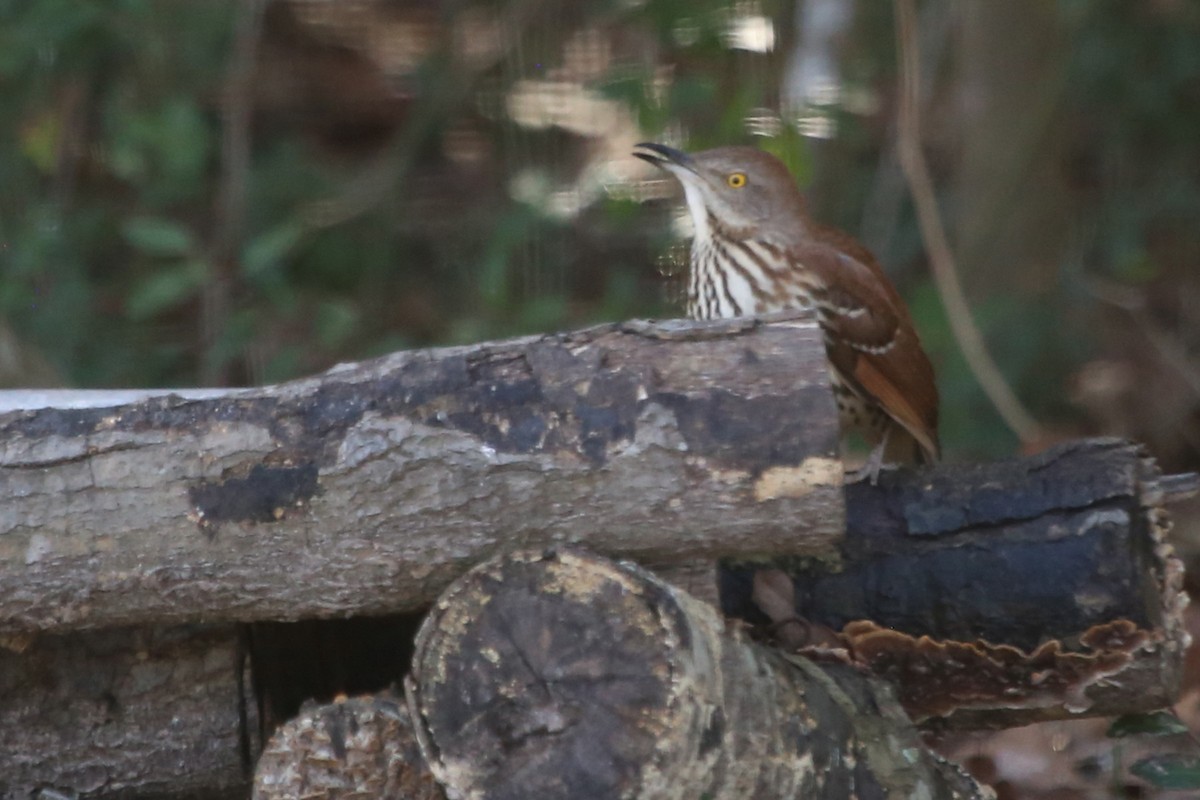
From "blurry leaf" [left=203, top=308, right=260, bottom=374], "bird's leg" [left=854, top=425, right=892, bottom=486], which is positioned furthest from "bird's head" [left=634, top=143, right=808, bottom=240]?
"blurry leaf" [left=203, top=308, right=260, bottom=374]

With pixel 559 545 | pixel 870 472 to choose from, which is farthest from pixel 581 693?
pixel 870 472

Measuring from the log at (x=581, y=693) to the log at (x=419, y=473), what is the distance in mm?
101

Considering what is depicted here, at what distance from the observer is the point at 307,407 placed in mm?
2273

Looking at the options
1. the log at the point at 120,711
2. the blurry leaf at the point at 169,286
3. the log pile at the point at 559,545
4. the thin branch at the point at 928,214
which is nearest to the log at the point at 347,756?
the log pile at the point at 559,545

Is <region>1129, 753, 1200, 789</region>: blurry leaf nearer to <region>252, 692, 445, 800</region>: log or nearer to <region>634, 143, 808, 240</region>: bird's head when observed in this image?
<region>252, 692, 445, 800</region>: log

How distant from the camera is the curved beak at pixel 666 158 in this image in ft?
12.5

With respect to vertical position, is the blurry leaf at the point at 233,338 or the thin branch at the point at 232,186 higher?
the thin branch at the point at 232,186

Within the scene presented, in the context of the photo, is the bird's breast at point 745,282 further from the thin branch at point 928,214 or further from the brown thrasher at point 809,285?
the thin branch at point 928,214

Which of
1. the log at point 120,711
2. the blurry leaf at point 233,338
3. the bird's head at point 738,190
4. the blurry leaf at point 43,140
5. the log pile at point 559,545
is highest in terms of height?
the blurry leaf at point 43,140

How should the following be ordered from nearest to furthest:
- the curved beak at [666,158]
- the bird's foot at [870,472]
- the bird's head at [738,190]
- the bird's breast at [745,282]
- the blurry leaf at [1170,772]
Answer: the blurry leaf at [1170,772] < the bird's foot at [870,472] < the bird's breast at [745,282] < the bird's head at [738,190] < the curved beak at [666,158]

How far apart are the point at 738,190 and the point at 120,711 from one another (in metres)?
1.87

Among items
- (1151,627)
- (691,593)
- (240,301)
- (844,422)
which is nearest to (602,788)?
(691,593)

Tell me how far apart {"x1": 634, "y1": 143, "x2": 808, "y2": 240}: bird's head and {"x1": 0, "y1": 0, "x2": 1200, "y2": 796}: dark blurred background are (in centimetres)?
71

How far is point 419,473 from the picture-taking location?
220 centimetres
